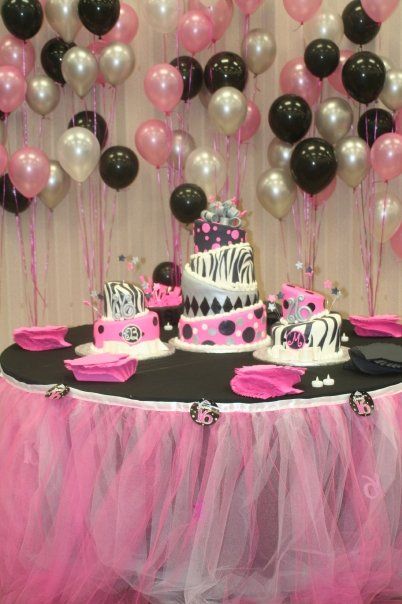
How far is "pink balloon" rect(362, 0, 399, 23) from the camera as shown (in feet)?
12.2

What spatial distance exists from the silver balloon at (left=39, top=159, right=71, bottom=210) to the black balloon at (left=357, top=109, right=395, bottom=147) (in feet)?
5.16

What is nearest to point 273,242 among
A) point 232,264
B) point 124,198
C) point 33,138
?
point 124,198

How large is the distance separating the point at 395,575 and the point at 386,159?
213cm

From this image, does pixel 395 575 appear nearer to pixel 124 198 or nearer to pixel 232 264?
pixel 232 264

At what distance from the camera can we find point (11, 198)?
13.7 feet

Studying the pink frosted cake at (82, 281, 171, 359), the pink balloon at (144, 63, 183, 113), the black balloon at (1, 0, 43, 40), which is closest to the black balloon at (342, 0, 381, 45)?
the pink balloon at (144, 63, 183, 113)

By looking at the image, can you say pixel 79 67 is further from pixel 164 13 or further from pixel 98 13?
pixel 164 13

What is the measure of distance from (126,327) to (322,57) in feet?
6.45

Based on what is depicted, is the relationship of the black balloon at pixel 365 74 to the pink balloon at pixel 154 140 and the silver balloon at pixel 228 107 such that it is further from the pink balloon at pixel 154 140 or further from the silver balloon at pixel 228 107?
the pink balloon at pixel 154 140

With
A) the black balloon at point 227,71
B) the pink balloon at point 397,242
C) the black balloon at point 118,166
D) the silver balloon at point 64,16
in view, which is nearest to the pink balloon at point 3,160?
the black balloon at point 118,166

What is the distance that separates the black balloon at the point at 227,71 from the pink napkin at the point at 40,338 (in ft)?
5.99

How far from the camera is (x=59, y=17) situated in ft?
12.9

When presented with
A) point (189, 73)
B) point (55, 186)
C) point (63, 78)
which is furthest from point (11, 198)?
point (189, 73)

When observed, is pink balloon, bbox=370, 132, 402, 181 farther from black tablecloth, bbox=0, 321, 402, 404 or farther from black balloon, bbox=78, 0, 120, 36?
black tablecloth, bbox=0, 321, 402, 404
